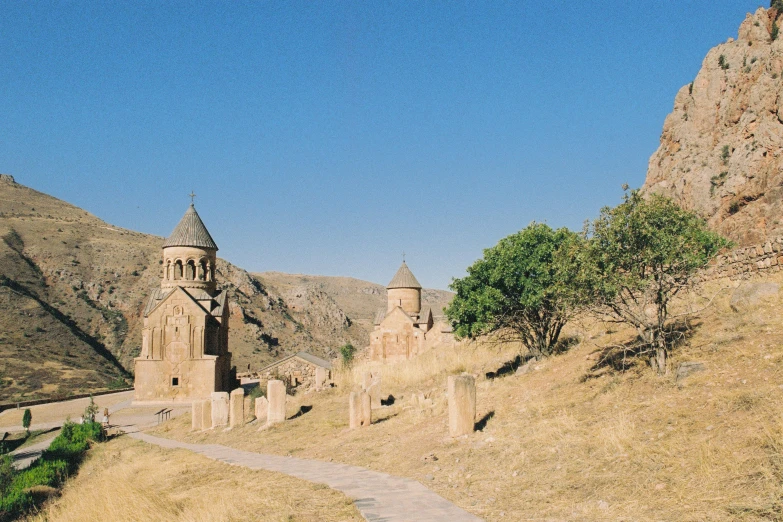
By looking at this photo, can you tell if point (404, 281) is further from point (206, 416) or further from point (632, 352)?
point (632, 352)

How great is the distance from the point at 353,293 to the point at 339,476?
145 meters

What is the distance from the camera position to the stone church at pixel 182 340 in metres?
32.8

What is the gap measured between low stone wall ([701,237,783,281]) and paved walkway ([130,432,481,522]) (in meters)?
8.39

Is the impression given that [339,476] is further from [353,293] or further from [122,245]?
[353,293]

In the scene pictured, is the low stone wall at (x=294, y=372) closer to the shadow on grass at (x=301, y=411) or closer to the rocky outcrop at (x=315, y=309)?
the shadow on grass at (x=301, y=411)

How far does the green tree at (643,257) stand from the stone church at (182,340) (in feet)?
87.9

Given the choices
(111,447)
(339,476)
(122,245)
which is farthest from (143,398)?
(122,245)

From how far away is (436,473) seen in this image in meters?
8.42

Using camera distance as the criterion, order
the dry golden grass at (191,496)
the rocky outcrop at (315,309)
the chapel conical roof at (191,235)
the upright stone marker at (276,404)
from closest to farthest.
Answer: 1. the dry golden grass at (191,496)
2. the upright stone marker at (276,404)
3. the chapel conical roof at (191,235)
4. the rocky outcrop at (315,309)

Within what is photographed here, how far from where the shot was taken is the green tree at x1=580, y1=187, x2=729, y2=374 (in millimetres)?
9953

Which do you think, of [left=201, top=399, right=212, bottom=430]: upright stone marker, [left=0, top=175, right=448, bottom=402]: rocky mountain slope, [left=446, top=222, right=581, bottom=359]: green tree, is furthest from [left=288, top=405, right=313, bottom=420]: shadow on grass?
[left=0, top=175, right=448, bottom=402]: rocky mountain slope

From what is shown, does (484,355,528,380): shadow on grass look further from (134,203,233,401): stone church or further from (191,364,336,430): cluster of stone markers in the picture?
(134,203,233,401): stone church

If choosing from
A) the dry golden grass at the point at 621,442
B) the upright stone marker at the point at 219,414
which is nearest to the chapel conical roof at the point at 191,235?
the upright stone marker at the point at 219,414

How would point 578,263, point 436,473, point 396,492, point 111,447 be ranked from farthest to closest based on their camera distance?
1. point 111,447
2. point 578,263
3. point 436,473
4. point 396,492
